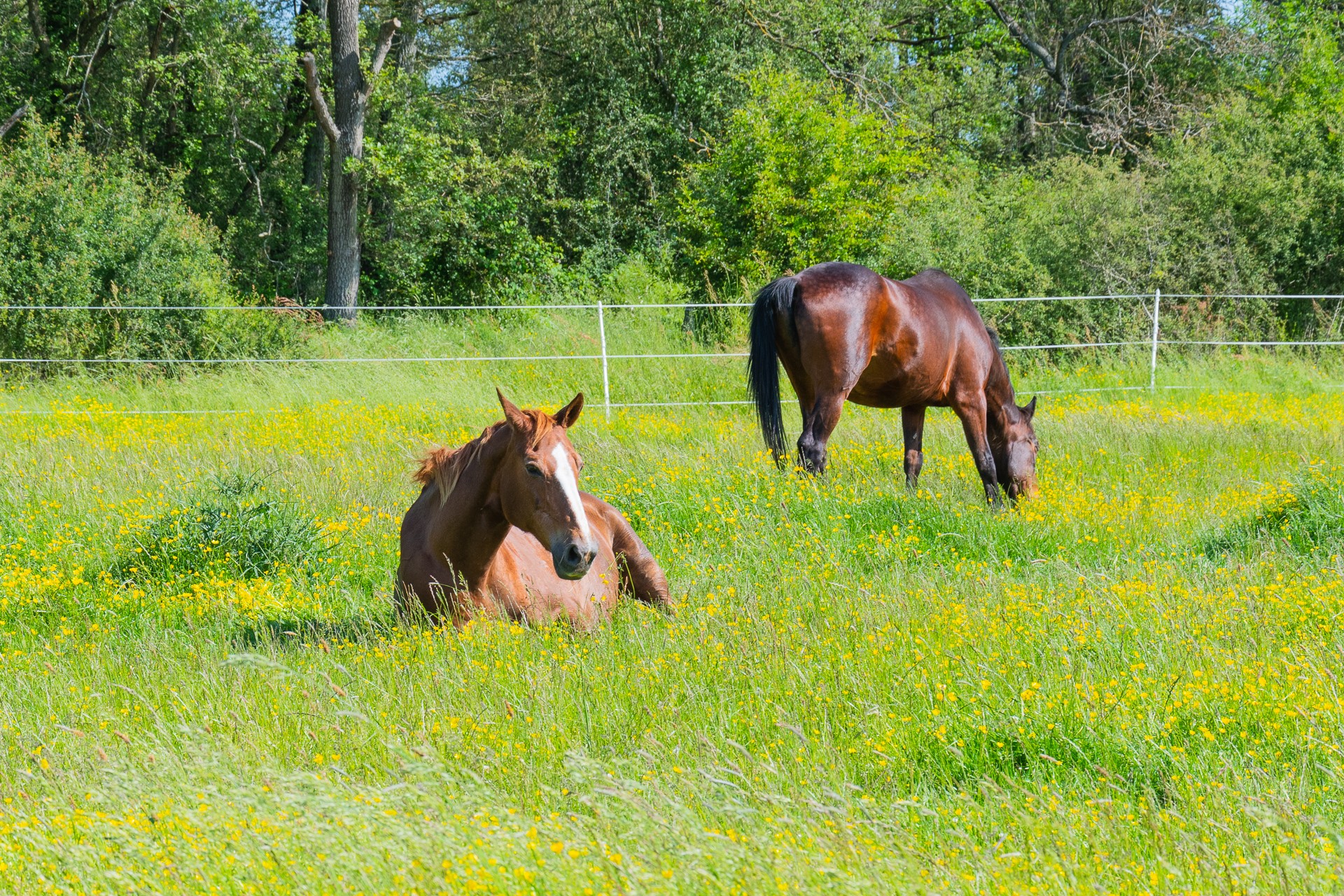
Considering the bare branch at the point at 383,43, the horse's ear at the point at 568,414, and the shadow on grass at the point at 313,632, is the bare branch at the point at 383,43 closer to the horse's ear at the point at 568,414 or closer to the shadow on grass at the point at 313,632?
the shadow on grass at the point at 313,632

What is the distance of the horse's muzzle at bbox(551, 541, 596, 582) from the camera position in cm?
397

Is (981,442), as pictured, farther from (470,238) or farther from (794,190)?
(470,238)

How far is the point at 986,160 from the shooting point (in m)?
26.1

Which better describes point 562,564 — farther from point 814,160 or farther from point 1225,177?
point 1225,177

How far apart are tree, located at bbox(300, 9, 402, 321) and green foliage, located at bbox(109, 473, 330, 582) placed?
35.2ft

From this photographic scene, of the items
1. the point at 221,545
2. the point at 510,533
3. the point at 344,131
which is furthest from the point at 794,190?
the point at 510,533

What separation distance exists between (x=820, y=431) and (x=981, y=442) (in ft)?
4.18

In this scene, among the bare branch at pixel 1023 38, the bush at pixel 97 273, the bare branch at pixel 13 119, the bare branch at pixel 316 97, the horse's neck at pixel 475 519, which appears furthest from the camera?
the bare branch at pixel 1023 38

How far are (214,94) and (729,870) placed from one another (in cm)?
1967

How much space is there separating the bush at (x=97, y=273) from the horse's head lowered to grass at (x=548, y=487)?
1139cm

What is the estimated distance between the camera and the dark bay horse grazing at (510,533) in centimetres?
409

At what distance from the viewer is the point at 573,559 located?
3969mm

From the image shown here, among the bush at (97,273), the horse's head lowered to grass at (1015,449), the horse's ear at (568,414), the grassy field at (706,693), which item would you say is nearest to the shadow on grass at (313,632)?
the grassy field at (706,693)

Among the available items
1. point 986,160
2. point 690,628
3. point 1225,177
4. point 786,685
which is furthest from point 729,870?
point 986,160
